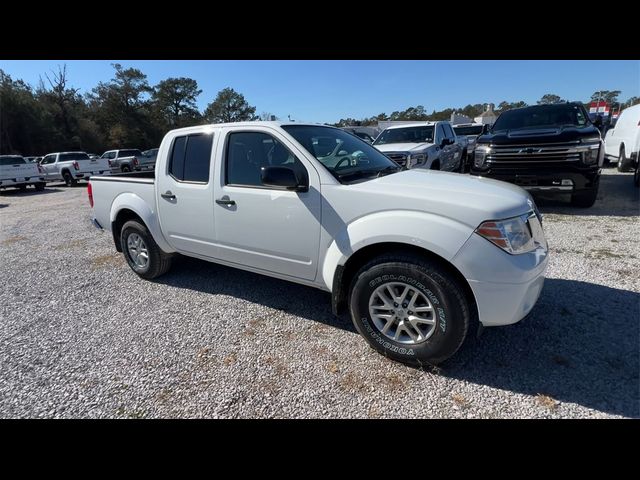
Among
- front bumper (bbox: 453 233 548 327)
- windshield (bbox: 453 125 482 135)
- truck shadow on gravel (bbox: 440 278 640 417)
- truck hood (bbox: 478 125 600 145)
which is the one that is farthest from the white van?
front bumper (bbox: 453 233 548 327)

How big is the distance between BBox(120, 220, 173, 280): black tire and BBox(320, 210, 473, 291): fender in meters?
2.54

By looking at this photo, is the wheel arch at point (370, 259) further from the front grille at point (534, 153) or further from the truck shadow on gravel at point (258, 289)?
the front grille at point (534, 153)

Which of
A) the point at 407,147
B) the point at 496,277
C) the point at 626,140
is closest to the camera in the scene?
the point at 496,277

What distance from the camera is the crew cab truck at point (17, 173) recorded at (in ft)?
49.2

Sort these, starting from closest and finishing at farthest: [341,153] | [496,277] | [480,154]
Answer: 1. [496,277]
2. [341,153]
3. [480,154]

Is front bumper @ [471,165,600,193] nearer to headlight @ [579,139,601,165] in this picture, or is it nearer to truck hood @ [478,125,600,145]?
headlight @ [579,139,601,165]

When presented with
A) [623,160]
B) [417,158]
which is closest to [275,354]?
[417,158]

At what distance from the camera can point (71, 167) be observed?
57.4ft

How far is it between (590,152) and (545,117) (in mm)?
1682

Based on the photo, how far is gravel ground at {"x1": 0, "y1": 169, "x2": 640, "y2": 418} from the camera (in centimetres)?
221

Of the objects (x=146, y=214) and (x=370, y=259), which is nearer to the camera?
(x=370, y=259)

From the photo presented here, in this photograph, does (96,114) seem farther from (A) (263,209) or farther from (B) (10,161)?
(A) (263,209)

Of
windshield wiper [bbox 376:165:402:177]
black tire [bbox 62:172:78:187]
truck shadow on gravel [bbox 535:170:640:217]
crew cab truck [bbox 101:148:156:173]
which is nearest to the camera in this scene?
windshield wiper [bbox 376:165:402:177]

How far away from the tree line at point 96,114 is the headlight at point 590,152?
19.6 metres
